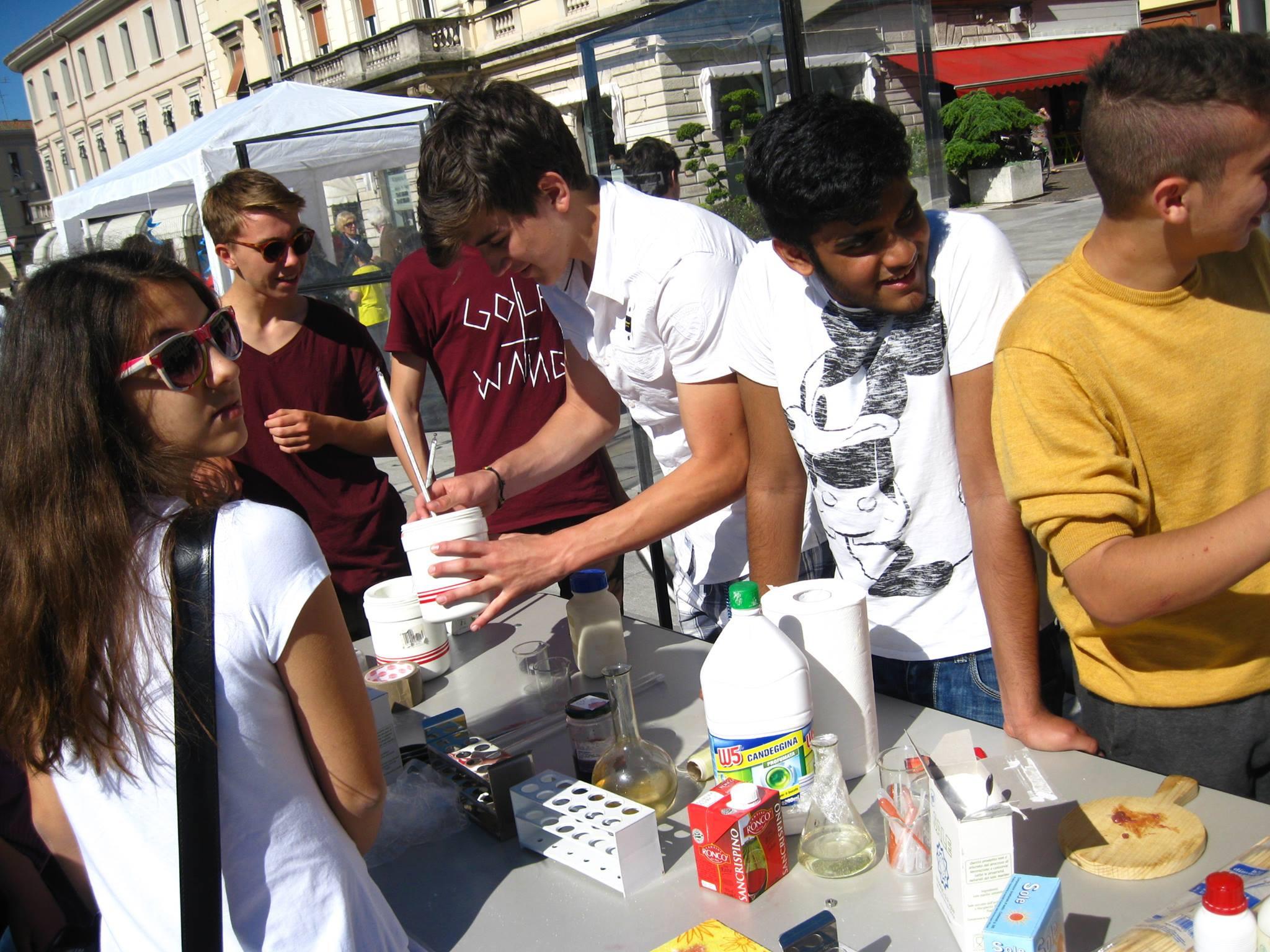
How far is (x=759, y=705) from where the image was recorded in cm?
140

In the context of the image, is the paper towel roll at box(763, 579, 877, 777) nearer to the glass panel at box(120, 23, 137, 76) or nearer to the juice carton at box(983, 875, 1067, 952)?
the juice carton at box(983, 875, 1067, 952)

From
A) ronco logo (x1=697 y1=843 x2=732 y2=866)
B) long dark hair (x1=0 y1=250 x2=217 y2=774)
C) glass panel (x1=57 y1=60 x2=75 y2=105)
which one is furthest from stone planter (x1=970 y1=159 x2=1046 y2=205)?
glass panel (x1=57 y1=60 x2=75 y2=105)

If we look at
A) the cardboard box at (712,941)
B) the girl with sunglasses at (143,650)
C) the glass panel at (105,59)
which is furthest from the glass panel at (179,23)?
the cardboard box at (712,941)

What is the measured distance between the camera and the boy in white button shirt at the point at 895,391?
1.64 metres

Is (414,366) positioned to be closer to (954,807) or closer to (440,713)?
(440,713)

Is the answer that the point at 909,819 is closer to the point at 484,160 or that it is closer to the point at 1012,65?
the point at 484,160

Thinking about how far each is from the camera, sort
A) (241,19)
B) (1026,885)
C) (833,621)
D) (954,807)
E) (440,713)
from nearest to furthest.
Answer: (1026,885), (954,807), (833,621), (440,713), (241,19)

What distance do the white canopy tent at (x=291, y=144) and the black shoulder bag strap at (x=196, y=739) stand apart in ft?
19.3

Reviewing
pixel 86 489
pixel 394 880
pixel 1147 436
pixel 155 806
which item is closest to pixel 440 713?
pixel 394 880

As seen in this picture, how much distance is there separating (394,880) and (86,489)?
0.77 meters

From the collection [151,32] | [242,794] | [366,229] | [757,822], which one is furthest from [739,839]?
[151,32]

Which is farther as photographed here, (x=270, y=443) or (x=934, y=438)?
(x=270, y=443)

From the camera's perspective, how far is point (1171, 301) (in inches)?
58.6

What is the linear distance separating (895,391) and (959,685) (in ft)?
1.80
